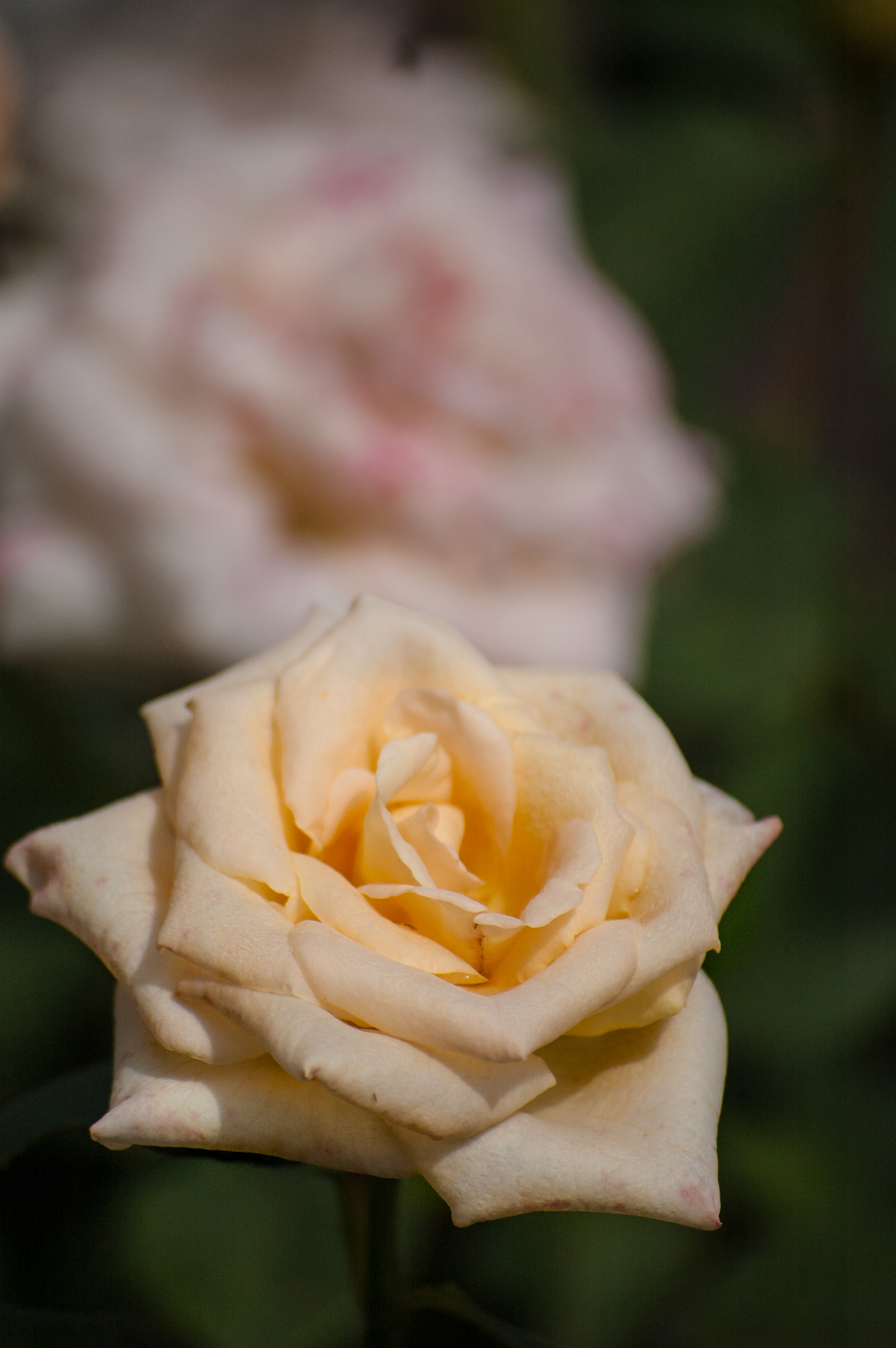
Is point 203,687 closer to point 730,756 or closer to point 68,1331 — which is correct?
point 68,1331

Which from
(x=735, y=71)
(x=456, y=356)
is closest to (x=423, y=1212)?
(x=456, y=356)

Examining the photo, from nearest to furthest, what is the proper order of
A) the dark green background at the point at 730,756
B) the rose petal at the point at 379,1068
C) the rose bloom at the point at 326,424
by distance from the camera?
1. the rose petal at the point at 379,1068
2. the dark green background at the point at 730,756
3. the rose bloom at the point at 326,424

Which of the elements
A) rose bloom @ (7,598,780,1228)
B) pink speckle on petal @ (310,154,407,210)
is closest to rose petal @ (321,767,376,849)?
rose bloom @ (7,598,780,1228)

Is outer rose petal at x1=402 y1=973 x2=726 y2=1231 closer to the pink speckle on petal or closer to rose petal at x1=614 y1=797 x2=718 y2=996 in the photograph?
rose petal at x1=614 y1=797 x2=718 y2=996

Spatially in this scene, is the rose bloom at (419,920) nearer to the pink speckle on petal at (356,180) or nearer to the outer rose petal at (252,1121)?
the outer rose petal at (252,1121)

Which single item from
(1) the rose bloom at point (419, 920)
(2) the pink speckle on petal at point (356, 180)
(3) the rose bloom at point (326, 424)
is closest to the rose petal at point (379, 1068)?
(1) the rose bloom at point (419, 920)

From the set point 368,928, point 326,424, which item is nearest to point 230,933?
point 368,928

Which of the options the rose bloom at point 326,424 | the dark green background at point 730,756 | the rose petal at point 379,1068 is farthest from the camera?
the rose bloom at point 326,424
